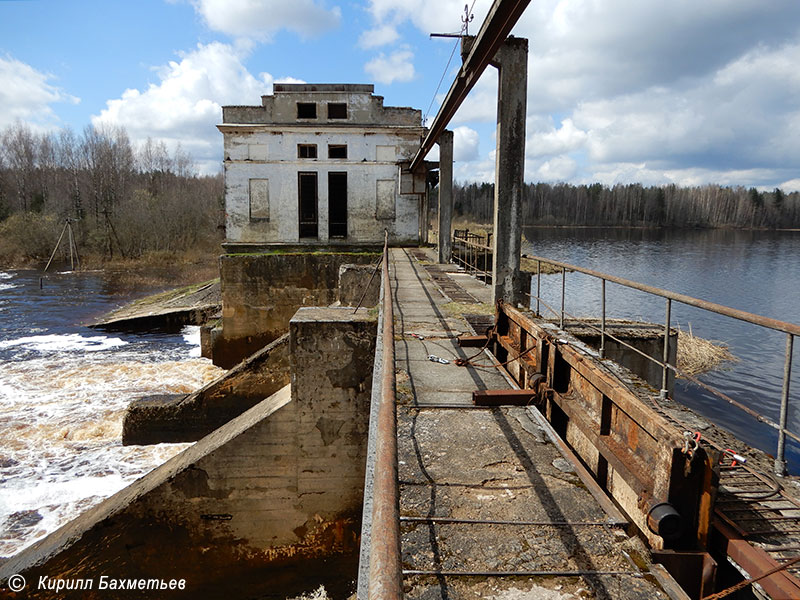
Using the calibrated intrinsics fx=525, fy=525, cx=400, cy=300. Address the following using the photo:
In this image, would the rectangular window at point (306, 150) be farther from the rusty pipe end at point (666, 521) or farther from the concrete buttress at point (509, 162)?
the rusty pipe end at point (666, 521)

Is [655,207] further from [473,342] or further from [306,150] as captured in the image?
[473,342]

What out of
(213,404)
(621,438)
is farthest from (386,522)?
(213,404)

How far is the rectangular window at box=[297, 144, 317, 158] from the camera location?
20430 mm

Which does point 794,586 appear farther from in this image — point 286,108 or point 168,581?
point 286,108

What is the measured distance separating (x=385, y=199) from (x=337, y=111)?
397 cm

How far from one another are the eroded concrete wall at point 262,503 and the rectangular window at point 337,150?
1430 cm

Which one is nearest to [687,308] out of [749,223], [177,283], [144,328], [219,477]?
[219,477]

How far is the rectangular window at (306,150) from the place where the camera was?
20.4 meters

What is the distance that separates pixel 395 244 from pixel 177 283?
1579cm

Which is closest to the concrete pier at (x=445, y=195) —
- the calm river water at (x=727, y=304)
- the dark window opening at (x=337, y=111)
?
the calm river water at (x=727, y=304)

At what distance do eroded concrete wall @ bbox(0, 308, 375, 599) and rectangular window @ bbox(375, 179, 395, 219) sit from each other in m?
13.6

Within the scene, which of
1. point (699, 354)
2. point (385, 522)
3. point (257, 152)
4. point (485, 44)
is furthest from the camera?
point (257, 152)

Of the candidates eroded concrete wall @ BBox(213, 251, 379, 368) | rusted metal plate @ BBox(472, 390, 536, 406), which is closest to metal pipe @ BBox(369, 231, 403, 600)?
rusted metal plate @ BBox(472, 390, 536, 406)

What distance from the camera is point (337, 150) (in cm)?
2062
